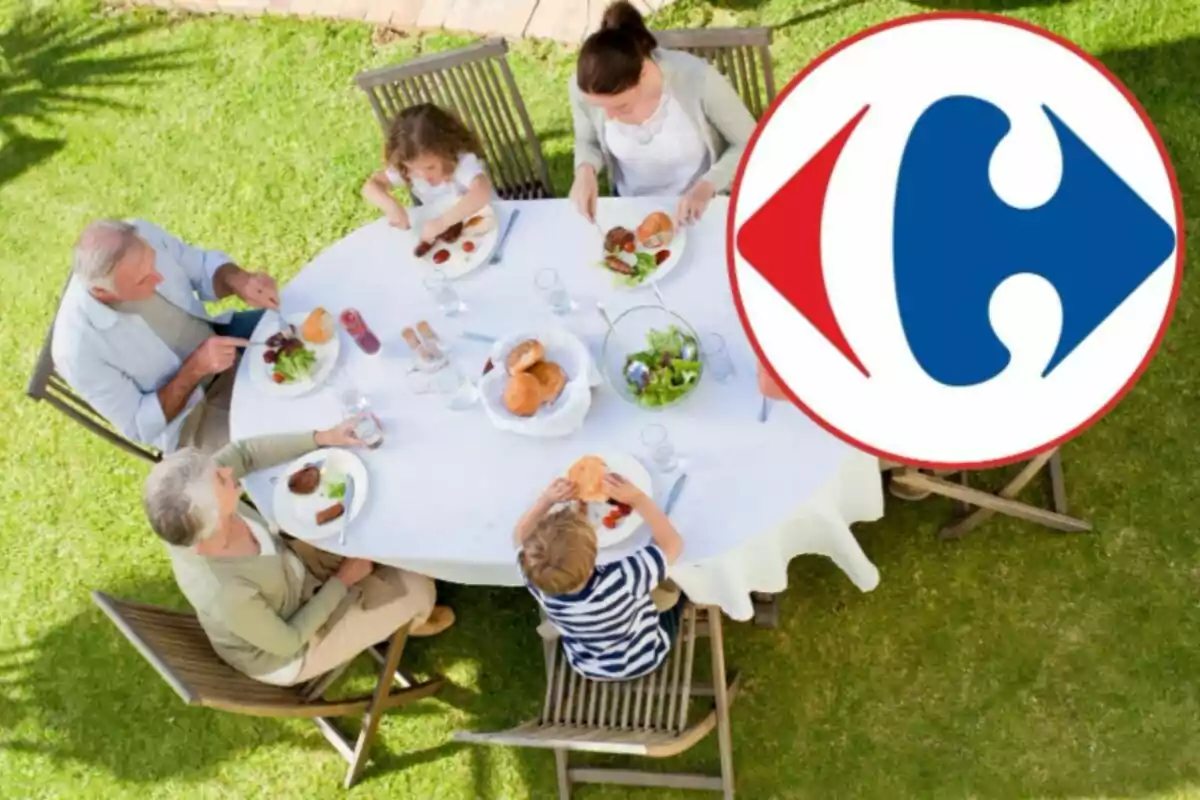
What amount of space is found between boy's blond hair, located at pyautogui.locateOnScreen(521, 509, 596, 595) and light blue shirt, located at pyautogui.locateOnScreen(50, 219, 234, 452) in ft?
5.66

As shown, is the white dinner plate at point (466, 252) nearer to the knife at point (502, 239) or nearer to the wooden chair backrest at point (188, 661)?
the knife at point (502, 239)

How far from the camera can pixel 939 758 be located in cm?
373

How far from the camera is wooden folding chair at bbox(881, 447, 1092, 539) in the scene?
12.0 ft

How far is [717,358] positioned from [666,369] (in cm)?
16

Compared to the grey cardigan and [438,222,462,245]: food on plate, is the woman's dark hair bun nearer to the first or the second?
the grey cardigan

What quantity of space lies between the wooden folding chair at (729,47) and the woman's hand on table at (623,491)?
63.6 inches

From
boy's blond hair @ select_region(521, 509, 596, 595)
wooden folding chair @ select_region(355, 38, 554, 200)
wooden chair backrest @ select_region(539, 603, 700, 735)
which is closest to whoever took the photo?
boy's blond hair @ select_region(521, 509, 596, 595)

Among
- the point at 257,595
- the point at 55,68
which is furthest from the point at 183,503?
the point at 55,68

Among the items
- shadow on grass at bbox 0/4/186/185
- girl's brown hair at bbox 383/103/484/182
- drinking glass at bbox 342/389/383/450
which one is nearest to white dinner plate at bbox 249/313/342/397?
drinking glass at bbox 342/389/383/450

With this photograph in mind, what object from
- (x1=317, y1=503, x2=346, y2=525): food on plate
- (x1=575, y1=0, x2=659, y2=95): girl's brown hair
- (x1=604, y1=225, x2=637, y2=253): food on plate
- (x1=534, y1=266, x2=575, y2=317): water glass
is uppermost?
(x1=575, y1=0, x2=659, y2=95): girl's brown hair

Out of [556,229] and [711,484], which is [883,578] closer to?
[711,484]

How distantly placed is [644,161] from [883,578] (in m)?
1.72

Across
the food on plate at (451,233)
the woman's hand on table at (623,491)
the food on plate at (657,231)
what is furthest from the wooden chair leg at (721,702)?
the food on plate at (451,233)

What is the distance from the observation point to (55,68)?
20.3 feet
